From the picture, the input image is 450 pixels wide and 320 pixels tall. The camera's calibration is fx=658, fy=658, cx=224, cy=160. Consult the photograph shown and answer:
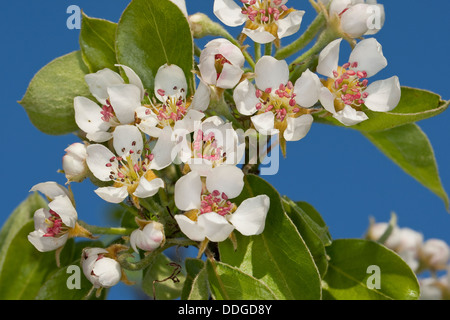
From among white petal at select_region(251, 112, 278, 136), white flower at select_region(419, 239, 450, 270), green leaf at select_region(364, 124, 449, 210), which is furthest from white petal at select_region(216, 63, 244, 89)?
white flower at select_region(419, 239, 450, 270)

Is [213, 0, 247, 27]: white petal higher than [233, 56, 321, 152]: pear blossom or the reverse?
higher

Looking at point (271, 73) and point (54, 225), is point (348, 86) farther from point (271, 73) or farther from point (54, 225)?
point (54, 225)

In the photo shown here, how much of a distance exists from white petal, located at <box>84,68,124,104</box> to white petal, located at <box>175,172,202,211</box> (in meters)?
0.39

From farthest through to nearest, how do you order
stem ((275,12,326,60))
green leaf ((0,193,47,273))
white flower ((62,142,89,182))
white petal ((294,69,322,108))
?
1. green leaf ((0,193,47,273))
2. stem ((275,12,326,60))
3. white flower ((62,142,89,182))
4. white petal ((294,69,322,108))

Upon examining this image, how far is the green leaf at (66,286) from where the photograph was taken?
1.96 metres

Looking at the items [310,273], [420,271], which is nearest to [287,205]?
[310,273]

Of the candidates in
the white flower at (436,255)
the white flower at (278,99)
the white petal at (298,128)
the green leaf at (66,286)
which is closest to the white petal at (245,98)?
the white flower at (278,99)

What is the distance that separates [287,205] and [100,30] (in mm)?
744

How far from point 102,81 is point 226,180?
47cm

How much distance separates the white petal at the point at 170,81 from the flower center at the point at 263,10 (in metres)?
0.25

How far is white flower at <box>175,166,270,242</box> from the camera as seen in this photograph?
1568 millimetres

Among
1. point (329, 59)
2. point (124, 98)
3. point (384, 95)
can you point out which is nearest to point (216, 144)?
point (124, 98)

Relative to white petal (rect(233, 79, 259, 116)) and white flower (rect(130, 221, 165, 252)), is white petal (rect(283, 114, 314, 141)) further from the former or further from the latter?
white flower (rect(130, 221, 165, 252))

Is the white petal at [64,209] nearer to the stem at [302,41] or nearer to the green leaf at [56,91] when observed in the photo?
the green leaf at [56,91]
